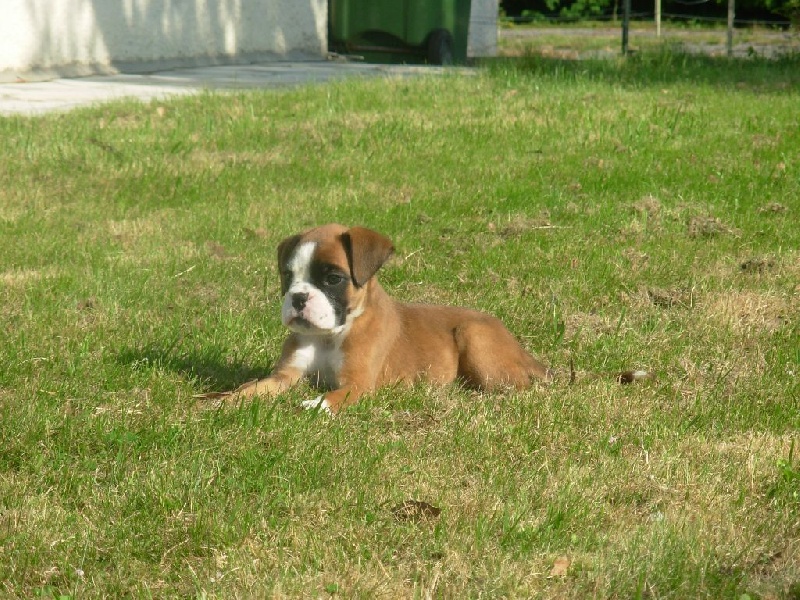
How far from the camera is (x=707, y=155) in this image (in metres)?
10.5

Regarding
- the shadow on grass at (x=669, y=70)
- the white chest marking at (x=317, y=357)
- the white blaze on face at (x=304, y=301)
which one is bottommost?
the white chest marking at (x=317, y=357)

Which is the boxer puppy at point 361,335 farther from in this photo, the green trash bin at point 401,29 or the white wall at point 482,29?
the white wall at point 482,29

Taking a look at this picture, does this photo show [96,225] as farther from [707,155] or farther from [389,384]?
[707,155]

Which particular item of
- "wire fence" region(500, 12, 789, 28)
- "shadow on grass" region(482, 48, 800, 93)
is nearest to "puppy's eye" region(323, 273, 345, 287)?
"shadow on grass" region(482, 48, 800, 93)

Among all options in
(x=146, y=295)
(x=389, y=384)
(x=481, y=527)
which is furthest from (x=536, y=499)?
(x=146, y=295)

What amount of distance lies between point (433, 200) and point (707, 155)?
9.18 feet

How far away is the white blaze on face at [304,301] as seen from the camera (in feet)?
16.4

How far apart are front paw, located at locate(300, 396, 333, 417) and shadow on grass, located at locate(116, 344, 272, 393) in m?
0.54

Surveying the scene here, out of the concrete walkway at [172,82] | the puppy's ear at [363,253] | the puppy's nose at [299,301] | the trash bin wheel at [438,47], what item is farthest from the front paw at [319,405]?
the trash bin wheel at [438,47]

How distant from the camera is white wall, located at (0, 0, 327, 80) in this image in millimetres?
15070

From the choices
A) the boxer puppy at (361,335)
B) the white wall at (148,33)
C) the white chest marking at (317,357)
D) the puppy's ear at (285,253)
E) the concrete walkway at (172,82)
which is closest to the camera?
the boxer puppy at (361,335)

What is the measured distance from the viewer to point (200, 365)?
580 cm

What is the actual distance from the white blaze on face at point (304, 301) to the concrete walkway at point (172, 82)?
7593 mm

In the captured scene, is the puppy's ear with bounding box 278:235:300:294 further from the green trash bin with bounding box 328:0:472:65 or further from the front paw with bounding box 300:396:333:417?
the green trash bin with bounding box 328:0:472:65
